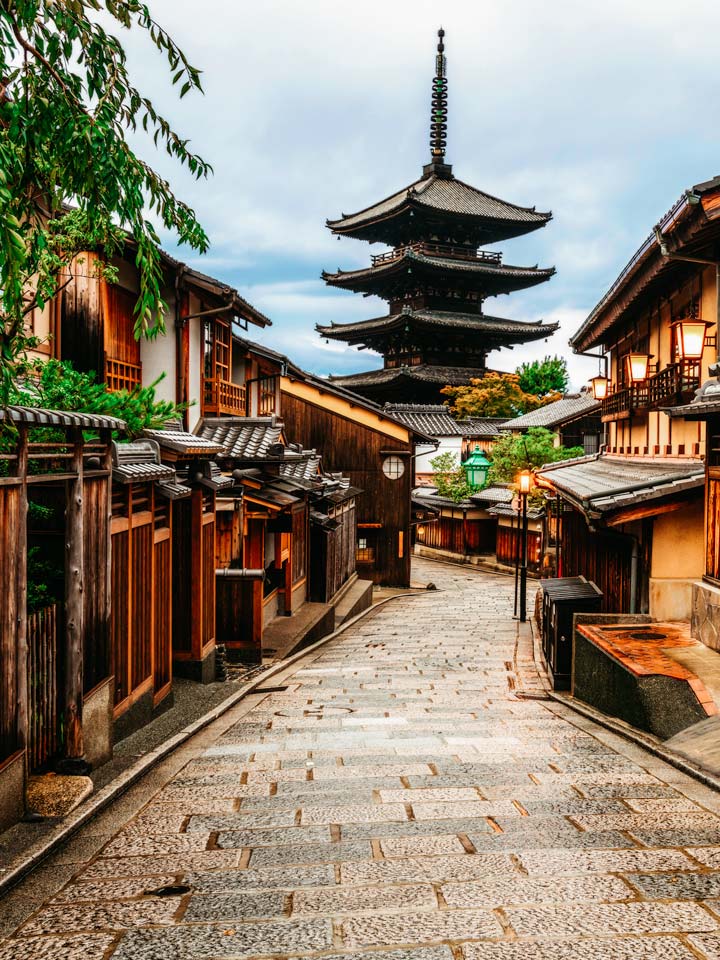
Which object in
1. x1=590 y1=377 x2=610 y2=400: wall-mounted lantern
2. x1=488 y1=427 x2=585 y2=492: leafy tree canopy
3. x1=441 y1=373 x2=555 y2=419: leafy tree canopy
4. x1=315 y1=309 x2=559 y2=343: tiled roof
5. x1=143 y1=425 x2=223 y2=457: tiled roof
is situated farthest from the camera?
x1=441 y1=373 x2=555 y2=419: leafy tree canopy

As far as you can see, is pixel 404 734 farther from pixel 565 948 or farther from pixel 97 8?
pixel 97 8

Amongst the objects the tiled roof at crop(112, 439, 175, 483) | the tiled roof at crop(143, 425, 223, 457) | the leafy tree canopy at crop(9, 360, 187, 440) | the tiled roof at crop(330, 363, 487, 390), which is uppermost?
the tiled roof at crop(330, 363, 487, 390)

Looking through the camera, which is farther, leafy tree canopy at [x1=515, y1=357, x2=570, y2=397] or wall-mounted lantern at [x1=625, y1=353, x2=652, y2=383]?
leafy tree canopy at [x1=515, y1=357, x2=570, y2=397]

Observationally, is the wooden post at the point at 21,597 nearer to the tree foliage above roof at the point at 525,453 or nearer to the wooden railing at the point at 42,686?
the wooden railing at the point at 42,686

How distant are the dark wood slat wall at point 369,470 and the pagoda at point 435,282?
16.1 meters

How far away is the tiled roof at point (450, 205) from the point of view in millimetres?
48156

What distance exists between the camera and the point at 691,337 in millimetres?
11484

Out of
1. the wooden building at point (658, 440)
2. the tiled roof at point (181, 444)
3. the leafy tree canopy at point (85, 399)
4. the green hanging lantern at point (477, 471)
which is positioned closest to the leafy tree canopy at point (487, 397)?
the green hanging lantern at point (477, 471)

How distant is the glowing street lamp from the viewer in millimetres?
11422

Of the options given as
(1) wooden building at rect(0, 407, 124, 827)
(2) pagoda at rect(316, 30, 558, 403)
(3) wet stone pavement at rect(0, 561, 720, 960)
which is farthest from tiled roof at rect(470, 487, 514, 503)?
(1) wooden building at rect(0, 407, 124, 827)

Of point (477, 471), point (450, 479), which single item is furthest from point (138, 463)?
point (450, 479)

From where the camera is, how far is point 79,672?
21.8 ft

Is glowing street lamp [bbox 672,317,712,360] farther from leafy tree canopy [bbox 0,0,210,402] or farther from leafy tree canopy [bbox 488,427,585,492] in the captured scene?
leafy tree canopy [bbox 488,427,585,492]

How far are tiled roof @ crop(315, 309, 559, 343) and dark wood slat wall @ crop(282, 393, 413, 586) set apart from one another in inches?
644
